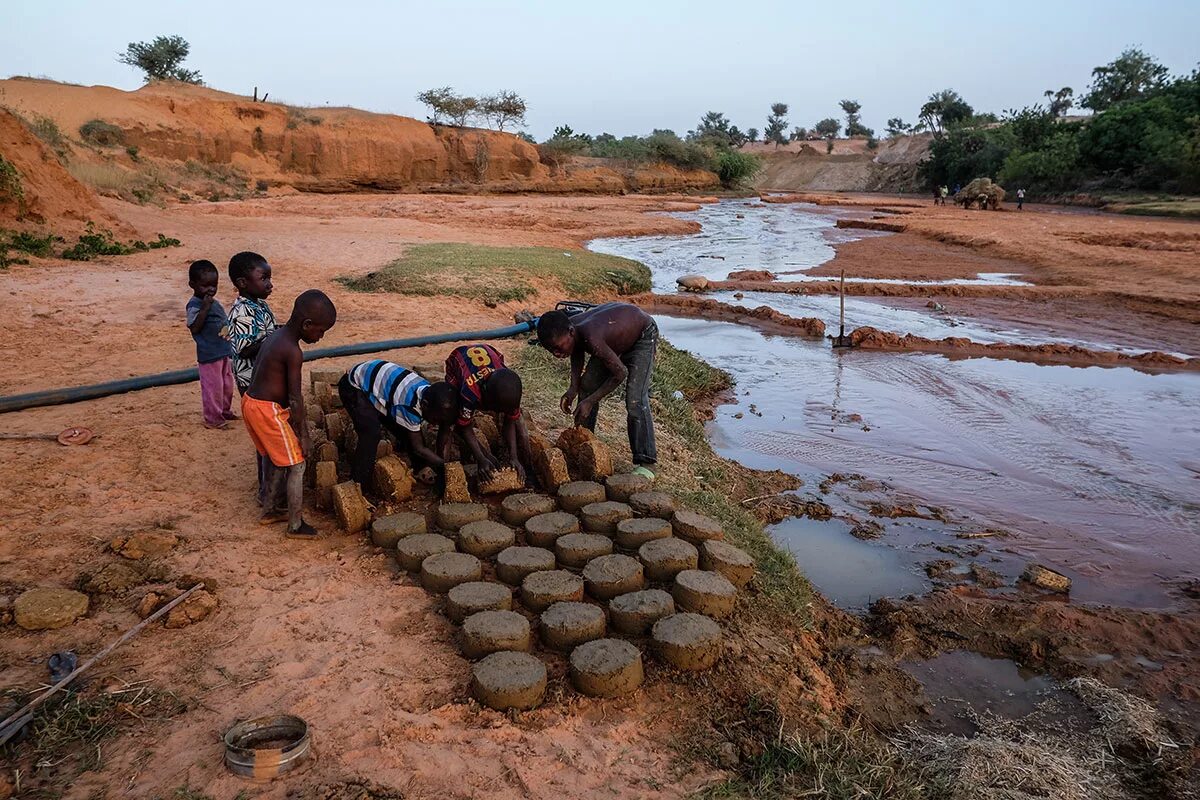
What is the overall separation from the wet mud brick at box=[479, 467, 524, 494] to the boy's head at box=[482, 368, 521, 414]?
40cm

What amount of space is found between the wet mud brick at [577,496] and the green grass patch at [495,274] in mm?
6306

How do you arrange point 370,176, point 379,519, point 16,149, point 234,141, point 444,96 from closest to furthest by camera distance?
point 379,519 → point 16,149 → point 234,141 → point 370,176 → point 444,96

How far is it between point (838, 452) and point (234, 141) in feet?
103

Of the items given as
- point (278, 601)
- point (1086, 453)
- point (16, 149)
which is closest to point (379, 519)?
point (278, 601)

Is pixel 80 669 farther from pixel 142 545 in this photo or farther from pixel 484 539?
pixel 484 539

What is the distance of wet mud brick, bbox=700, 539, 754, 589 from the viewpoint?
3777 mm

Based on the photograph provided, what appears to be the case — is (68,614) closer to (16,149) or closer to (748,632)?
(748,632)

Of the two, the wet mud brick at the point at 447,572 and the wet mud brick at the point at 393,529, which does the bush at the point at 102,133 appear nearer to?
the wet mud brick at the point at 393,529

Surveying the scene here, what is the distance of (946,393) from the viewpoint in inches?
349

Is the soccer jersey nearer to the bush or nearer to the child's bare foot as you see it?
the child's bare foot

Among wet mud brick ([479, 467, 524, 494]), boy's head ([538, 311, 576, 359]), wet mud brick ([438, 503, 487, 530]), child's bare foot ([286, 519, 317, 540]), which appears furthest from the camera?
boy's head ([538, 311, 576, 359])

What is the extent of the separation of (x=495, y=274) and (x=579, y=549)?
8.10 m

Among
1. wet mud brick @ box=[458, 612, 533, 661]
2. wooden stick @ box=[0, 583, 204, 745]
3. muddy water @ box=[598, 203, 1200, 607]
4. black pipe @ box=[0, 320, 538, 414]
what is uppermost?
black pipe @ box=[0, 320, 538, 414]

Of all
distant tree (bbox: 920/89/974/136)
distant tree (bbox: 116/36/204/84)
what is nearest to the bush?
distant tree (bbox: 116/36/204/84)
